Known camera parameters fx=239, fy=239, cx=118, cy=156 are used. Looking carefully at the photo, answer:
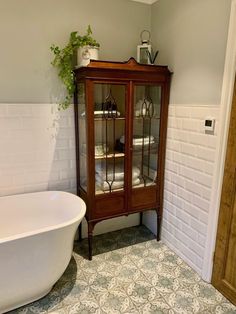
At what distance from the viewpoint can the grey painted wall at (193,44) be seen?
1709 mm

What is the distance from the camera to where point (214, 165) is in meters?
1.81

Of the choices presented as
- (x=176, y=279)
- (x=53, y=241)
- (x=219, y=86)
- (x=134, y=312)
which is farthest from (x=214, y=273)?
(x=219, y=86)

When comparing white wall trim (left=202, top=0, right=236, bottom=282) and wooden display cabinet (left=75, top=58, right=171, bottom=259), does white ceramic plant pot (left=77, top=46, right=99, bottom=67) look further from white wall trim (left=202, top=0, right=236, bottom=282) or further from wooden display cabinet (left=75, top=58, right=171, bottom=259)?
white wall trim (left=202, top=0, right=236, bottom=282)

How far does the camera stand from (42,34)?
6.76 ft

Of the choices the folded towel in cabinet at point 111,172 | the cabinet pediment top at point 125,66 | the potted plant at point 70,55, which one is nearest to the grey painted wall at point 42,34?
the potted plant at point 70,55

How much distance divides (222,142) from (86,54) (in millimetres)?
1292

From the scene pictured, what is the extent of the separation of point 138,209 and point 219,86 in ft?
4.34

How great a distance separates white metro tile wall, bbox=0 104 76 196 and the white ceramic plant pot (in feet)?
1.56

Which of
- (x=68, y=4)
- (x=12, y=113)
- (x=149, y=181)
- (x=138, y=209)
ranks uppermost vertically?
(x=68, y=4)

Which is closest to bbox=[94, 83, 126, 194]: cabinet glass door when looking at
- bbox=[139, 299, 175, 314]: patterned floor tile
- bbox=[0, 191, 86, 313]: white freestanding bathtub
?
bbox=[0, 191, 86, 313]: white freestanding bathtub

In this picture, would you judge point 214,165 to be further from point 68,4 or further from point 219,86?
point 68,4

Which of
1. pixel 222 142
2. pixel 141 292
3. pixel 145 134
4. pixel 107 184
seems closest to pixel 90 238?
pixel 107 184

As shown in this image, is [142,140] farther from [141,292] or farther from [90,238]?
[141,292]

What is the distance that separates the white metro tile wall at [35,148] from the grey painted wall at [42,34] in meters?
0.14
